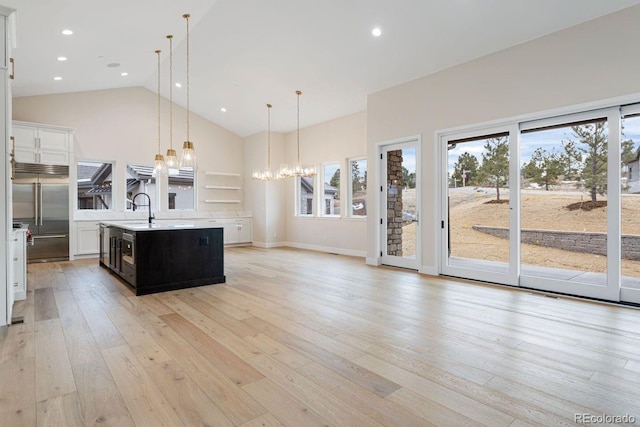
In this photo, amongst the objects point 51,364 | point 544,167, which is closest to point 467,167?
point 544,167

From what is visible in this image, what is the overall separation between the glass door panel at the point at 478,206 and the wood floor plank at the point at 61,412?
4.88m

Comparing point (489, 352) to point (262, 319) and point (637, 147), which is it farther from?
point (637, 147)

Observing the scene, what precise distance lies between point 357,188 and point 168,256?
460cm

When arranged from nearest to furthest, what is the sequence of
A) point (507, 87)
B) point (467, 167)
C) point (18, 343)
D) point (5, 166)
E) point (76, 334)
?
point (18, 343) → point (76, 334) → point (5, 166) → point (507, 87) → point (467, 167)

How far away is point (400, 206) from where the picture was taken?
6.29 metres

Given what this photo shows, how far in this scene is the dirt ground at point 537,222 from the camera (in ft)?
12.8

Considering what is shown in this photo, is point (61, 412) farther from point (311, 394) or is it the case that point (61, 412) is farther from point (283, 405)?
point (311, 394)

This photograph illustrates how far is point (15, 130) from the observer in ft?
21.6

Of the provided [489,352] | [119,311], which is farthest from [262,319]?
[489,352]

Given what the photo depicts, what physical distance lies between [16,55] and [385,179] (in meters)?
6.18

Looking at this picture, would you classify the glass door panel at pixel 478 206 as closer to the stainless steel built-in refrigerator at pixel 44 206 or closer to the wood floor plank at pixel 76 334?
the wood floor plank at pixel 76 334

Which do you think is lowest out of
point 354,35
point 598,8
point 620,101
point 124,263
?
point 124,263

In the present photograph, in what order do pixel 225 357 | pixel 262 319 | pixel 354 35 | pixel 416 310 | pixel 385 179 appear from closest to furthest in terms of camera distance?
pixel 225 357 < pixel 262 319 < pixel 416 310 < pixel 354 35 < pixel 385 179

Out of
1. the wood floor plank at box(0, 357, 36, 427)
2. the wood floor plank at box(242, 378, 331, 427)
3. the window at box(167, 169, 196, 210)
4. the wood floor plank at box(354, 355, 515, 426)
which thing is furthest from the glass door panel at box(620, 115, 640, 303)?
the window at box(167, 169, 196, 210)
